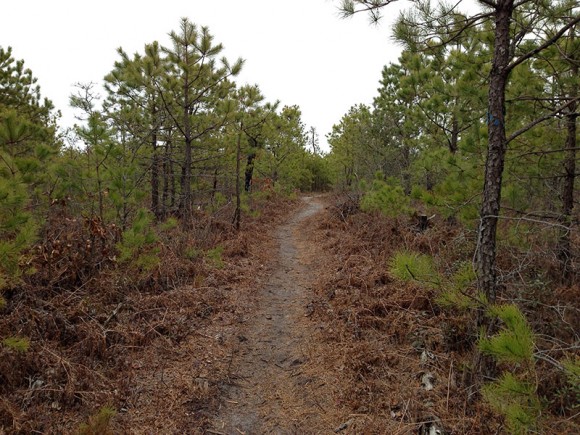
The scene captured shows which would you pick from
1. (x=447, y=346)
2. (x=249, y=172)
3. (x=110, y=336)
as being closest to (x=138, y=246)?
(x=110, y=336)

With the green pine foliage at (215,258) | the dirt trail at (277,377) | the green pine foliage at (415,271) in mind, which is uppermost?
the green pine foliage at (415,271)

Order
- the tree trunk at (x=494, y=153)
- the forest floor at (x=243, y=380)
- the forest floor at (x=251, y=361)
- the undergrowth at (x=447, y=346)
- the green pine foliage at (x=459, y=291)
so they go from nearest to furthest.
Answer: the undergrowth at (x=447, y=346), the green pine foliage at (x=459, y=291), the tree trunk at (x=494, y=153), the forest floor at (x=251, y=361), the forest floor at (x=243, y=380)

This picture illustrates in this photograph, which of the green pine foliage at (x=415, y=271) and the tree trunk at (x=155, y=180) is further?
the tree trunk at (x=155, y=180)

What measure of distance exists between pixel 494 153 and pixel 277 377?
126 inches

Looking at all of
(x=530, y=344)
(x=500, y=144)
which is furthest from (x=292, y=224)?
(x=530, y=344)

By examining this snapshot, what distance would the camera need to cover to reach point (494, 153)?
2.74 metres

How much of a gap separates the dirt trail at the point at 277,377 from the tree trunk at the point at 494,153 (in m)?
1.95

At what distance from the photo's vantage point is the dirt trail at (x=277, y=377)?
3.20 meters

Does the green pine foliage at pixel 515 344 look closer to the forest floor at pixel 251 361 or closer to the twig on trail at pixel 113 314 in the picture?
the forest floor at pixel 251 361

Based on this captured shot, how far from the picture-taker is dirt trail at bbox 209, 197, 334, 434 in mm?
3201

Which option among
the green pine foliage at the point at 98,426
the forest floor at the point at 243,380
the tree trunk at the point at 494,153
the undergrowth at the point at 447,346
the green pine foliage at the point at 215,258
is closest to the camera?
the undergrowth at the point at 447,346

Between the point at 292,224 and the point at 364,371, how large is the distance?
10.4 metres

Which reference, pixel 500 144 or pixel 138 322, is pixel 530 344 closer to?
pixel 500 144

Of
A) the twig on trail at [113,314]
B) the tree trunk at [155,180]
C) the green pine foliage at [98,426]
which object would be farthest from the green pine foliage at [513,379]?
the tree trunk at [155,180]
